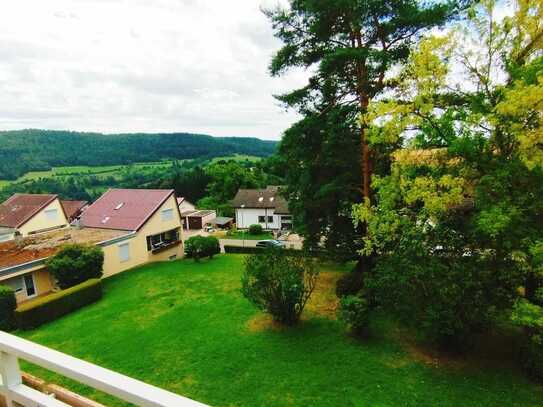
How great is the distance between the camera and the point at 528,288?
8.78 m

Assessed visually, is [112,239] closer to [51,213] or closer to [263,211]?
[51,213]

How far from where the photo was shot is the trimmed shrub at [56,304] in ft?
47.6

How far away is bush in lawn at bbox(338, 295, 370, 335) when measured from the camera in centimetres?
1020

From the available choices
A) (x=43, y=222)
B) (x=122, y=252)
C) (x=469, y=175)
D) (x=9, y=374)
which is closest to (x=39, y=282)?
(x=122, y=252)

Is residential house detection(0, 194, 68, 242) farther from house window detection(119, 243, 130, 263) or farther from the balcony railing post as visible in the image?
the balcony railing post

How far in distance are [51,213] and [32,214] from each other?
186 centimetres

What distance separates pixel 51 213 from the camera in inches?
1278

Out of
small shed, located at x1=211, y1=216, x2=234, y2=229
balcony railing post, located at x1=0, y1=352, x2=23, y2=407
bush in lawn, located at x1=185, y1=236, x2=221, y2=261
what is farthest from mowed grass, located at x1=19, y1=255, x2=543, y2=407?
small shed, located at x1=211, y1=216, x2=234, y2=229

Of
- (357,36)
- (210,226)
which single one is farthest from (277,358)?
(210,226)

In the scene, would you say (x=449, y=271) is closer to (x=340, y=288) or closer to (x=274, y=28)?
(x=340, y=288)

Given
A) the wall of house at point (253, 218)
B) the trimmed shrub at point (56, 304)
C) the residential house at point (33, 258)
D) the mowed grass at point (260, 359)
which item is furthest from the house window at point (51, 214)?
the wall of house at point (253, 218)

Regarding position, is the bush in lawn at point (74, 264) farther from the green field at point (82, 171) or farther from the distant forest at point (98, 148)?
the green field at point (82, 171)

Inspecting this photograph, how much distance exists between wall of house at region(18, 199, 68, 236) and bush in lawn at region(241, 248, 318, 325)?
28.6m

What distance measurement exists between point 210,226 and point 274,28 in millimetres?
38299
